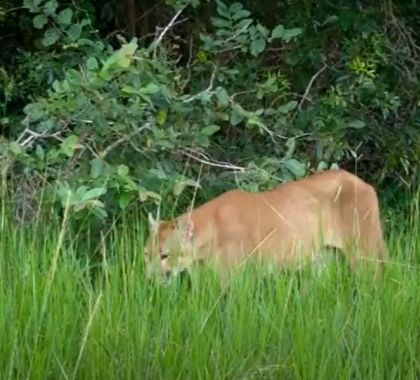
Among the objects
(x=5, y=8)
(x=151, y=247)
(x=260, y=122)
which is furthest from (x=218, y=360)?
(x=5, y=8)

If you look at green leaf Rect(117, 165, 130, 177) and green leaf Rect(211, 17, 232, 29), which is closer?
green leaf Rect(117, 165, 130, 177)

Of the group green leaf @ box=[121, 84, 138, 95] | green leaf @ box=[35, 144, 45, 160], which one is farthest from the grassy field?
green leaf @ box=[121, 84, 138, 95]

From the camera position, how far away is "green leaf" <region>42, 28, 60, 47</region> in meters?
7.32

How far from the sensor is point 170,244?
6301mm

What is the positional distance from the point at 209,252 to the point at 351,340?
64.5 inches

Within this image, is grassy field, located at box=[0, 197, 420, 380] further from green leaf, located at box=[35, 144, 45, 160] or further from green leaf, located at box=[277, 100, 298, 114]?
green leaf, located at box=[277, 100, 298, 114]

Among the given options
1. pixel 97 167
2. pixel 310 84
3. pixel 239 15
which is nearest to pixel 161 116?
pixel 97 167

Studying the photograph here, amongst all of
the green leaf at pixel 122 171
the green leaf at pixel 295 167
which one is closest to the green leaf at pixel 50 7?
the green leaf at pixel 122 171

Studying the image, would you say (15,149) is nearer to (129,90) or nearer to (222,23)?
(129,90)

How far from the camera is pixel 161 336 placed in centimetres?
480

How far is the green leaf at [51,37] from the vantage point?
7320 mm

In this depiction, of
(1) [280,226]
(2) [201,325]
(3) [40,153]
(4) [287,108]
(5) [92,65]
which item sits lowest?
(2) [201,325]

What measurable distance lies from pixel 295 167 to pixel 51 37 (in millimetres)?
1547

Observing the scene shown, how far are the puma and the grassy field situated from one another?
33.2 inches
